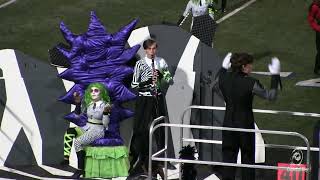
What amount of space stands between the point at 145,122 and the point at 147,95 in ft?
1.46

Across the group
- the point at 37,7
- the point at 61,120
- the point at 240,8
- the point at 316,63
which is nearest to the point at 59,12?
the point at 37,7

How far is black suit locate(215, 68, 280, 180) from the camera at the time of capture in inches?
460

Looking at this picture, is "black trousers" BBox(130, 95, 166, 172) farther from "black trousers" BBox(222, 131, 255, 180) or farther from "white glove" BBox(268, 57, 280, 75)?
"white glove" BBox(268, 57, 280, 75)

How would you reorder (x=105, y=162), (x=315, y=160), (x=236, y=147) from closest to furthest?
1. (x=315, y=160)
2. (x=236, y=147)
3. (x=105, y=162)

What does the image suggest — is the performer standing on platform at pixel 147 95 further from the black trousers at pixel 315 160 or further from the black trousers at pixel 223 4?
the black trousers at pixel 223 4

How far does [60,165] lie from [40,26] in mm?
10691

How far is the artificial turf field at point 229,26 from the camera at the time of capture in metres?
20.0

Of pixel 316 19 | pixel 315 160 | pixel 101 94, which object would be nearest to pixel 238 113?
pixel 315 160

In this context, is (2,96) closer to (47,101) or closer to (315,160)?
(47,101)

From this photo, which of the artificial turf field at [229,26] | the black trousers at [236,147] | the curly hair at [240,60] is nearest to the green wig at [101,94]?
the black trousers at [236,147]

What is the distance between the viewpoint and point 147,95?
13.3m

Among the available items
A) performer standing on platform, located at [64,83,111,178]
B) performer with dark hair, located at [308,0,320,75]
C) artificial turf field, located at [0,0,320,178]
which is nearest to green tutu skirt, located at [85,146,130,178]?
performer standing on platform, located at [64,83,111,178]

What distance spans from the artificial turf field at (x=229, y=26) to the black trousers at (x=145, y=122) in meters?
4.19

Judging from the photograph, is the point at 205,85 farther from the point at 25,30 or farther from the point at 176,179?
the point at 25,30
